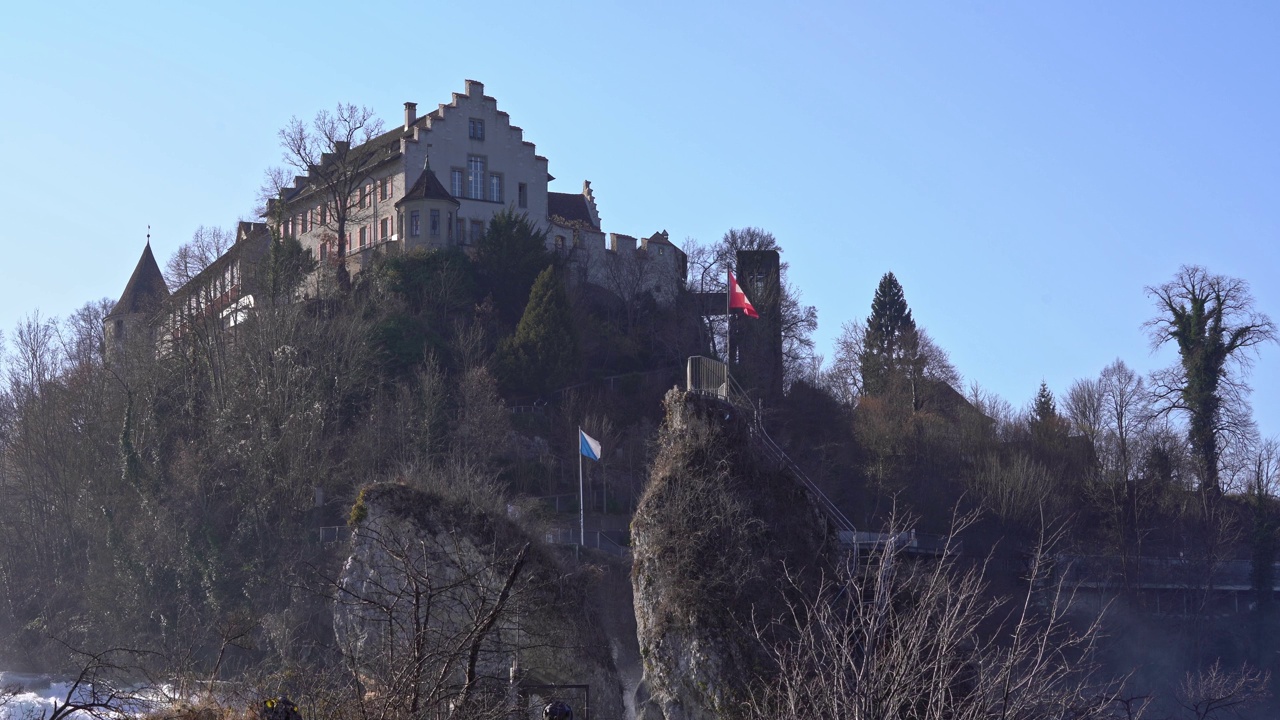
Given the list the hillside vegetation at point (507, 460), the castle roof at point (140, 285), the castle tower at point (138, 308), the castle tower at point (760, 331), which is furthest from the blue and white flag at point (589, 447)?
the castle roof at point (140, 285)

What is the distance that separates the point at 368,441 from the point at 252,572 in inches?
248

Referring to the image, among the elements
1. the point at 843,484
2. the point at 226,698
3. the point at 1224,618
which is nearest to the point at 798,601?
the point at 226,698

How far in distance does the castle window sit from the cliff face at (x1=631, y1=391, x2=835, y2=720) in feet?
140

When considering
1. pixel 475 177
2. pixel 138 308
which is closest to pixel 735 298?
pixel 475 177

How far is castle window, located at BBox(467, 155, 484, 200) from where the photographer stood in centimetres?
6774

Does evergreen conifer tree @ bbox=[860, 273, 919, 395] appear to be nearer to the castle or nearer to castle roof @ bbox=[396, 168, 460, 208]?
the castle

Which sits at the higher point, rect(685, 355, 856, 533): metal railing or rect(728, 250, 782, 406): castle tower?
rect(728, 250, 782, 406): castle tower

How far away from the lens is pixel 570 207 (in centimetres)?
7675

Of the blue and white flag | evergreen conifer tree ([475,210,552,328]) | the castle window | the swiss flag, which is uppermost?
the castle window

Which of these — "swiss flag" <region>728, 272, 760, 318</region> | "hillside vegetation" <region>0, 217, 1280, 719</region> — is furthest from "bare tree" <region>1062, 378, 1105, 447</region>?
"swiss flag" <region>728, 272, 760, 318</region>

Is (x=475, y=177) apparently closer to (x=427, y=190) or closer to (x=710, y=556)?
(x=427, y=190)

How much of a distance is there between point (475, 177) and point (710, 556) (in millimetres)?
46150

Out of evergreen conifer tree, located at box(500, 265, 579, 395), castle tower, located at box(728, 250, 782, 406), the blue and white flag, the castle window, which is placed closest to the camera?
the blue and white flag

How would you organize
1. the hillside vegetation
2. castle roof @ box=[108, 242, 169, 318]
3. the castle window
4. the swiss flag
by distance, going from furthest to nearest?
castle roof @ box=[108, 242, 169, 318], the castle window, the hillside vegetation, the swiss flag
